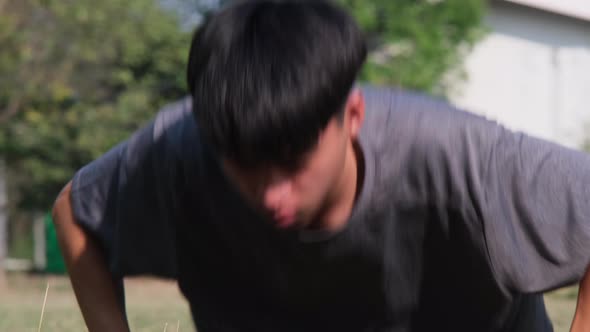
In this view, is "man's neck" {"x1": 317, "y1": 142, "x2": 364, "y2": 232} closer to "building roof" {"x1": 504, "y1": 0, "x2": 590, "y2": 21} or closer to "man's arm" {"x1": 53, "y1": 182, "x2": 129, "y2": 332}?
"man's arm" {"x1": 53, "y1": 182, "x2": 129, "y2": 332}

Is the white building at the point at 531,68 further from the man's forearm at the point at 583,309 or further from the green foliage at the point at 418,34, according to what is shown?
the man's forearm at the point at 583,309

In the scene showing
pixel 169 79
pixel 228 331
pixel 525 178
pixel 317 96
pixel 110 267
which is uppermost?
pixel 317 96

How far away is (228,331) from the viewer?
2.66 m

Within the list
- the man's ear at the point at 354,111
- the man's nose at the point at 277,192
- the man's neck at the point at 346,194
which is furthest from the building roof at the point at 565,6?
the man's nose at the point at 277,192

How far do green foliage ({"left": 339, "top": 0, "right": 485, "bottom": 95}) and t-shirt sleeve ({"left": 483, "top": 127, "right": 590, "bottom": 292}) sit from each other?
1415 centimetres

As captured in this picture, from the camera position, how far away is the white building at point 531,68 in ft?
71.9

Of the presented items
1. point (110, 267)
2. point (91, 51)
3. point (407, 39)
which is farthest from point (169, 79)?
point (110, 267)

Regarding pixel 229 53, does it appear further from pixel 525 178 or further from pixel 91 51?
pixel 91 51

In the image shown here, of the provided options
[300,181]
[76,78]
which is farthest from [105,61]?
[300,181]

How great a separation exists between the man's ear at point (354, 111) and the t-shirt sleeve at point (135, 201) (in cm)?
49

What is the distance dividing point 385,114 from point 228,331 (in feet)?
2.25

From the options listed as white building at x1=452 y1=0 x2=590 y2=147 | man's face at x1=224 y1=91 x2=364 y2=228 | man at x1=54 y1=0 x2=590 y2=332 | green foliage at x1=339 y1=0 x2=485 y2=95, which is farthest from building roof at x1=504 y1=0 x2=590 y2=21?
man's face at x1=224 y1=91 x2=364 y2=228

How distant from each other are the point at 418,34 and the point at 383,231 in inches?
575

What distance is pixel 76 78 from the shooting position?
61.9 ft
